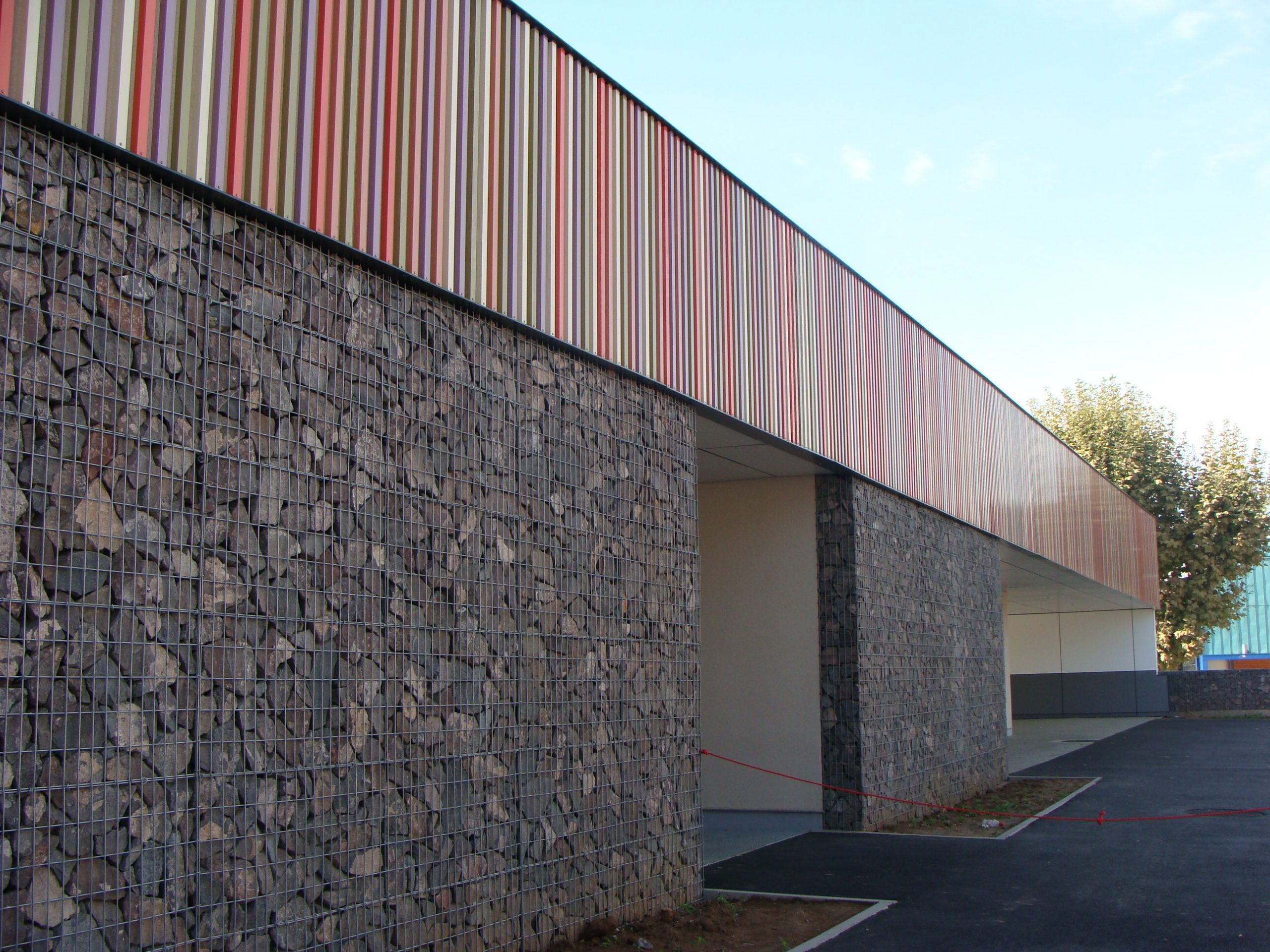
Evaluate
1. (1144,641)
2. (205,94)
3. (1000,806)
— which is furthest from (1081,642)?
(205,94)

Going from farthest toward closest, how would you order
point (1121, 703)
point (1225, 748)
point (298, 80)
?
point (1121, 703)
point (1225, 748)
point (298, 80)

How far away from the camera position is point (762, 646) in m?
12.9

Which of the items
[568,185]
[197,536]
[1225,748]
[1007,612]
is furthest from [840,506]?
[1007,612]

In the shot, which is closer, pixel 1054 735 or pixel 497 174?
pixel 497 174

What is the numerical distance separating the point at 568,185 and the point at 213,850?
5011 millimetres

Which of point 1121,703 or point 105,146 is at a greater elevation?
point 105,146

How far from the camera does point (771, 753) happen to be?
497 inches

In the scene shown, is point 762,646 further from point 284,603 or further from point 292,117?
point 292,117

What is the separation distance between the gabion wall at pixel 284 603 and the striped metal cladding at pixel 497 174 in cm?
28

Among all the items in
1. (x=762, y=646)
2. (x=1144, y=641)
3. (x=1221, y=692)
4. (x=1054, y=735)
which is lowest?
(x=1054, y=735)

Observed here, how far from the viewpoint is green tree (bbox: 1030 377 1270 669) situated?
3822cm

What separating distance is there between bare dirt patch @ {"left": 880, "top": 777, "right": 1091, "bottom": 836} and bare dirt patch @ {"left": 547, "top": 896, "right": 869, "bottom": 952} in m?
4.09

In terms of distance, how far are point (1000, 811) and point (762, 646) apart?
4.00 metres

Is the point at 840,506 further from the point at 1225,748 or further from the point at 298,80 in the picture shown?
the point at 1225,748
